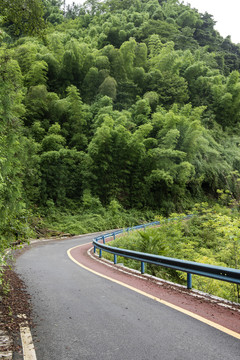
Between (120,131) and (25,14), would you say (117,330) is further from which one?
(120,131)

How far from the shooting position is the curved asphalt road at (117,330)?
271 cm

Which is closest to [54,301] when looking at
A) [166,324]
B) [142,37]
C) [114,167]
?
[166,324]

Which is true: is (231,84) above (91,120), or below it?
above

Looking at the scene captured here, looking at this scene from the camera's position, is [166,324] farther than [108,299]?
No

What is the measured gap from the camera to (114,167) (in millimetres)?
26766

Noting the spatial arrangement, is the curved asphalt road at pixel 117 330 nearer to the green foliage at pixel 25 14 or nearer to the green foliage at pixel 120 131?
the green foliage at pixel 25 14

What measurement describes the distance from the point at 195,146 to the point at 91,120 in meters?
12.1

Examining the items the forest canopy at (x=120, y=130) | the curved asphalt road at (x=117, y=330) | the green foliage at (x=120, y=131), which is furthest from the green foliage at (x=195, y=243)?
the forest canopy at (x=120, y=130)

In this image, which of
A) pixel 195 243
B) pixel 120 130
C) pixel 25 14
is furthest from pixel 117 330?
pixel 120 130

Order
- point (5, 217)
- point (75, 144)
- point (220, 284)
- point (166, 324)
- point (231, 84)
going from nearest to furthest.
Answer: point (166, 324) < point (5, 217) < point (220, 284) < point (75, 144) < point (231, 84)

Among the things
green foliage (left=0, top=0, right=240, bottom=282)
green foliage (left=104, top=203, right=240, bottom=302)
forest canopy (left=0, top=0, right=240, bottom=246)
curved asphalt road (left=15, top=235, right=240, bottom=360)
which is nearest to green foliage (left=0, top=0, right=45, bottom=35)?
curved asphalt road (left=15, top=235, right=240, bottom=360)

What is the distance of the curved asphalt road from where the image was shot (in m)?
2.71

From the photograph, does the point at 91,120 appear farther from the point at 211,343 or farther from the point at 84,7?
the point at 84,7

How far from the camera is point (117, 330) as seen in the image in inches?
131
